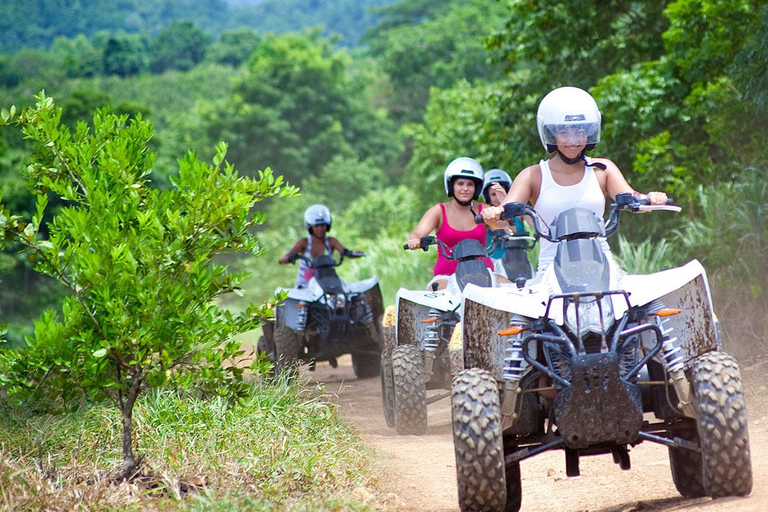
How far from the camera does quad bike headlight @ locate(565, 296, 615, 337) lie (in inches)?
201

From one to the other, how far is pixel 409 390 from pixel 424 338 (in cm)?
45

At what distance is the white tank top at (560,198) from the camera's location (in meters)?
5.80

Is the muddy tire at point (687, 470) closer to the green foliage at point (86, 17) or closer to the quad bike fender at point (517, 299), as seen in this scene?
the quad bike fender at point (517, 299)

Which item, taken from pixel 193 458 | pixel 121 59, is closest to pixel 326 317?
pixel 193 458

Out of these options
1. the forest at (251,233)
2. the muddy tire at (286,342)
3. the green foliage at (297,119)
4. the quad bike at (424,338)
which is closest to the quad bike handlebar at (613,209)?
the forest at (251,233)

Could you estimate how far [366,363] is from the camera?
44.5 feet

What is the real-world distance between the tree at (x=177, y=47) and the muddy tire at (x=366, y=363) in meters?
79.5

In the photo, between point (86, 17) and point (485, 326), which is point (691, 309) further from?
point (86, 17)

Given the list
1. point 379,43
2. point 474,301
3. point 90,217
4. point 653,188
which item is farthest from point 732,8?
point 379,43

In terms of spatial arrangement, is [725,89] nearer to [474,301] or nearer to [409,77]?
[474,301]

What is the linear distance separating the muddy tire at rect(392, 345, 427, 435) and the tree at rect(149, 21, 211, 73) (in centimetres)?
8466

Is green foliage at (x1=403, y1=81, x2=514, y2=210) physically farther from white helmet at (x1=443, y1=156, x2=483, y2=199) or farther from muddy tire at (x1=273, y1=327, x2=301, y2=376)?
white helmet at (x1=443, y1=156, x2=483, y2=199)

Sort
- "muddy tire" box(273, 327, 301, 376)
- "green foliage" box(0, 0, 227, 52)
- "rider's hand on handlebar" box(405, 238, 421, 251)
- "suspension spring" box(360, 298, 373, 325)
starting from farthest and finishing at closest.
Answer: "green foliage" box(0, 0, 227, 52) < "suspension spring" box(360, 298, 373, 325) < "muddy tire" box(273, 327, 301, 376) < "rider's hand on handlebar" box(405, 238, 421, 251)

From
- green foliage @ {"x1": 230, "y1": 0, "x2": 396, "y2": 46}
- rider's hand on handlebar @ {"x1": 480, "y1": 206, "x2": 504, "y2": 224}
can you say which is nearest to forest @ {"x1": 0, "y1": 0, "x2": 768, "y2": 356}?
rider's hand on handlebar @ {"x1": 480, "y1": 206, "x2": 504, "y2": 224}
